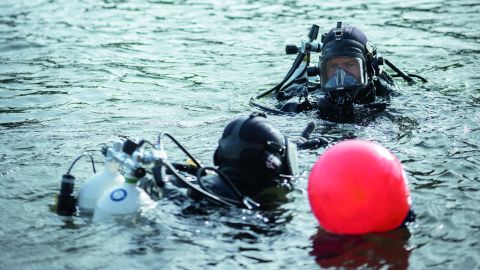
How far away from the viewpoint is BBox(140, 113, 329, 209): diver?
589cm

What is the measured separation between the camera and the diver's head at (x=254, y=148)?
5.98m

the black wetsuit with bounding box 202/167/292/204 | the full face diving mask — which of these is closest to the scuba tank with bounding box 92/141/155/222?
the black wetsuit with bounding box 202/167/292/204

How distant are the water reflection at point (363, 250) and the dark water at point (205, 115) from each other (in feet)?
0.04

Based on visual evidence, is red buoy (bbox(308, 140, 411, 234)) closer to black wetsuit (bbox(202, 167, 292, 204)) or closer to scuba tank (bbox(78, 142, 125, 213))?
black wetsuit (bbox(202, 167, 292, 204))

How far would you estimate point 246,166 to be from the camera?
604cm

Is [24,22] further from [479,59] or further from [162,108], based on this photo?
[479,59]

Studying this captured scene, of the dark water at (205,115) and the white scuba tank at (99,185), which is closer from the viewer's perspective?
the dark water at (205,115)

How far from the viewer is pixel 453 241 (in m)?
5.53

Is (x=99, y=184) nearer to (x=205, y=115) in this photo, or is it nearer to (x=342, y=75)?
(x=342, y=75)

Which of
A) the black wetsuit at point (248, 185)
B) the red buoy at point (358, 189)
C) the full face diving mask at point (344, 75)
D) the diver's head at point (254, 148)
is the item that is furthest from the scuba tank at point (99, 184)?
the full face diving mask at point (344, 75)

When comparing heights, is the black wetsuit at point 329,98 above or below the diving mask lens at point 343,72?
below

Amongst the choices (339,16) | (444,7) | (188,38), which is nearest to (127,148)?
(188,38)

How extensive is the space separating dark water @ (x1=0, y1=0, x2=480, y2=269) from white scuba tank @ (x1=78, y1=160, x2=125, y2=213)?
18cm

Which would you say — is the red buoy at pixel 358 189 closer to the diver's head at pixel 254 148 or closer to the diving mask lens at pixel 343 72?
the diver's head at pixel 254 148
